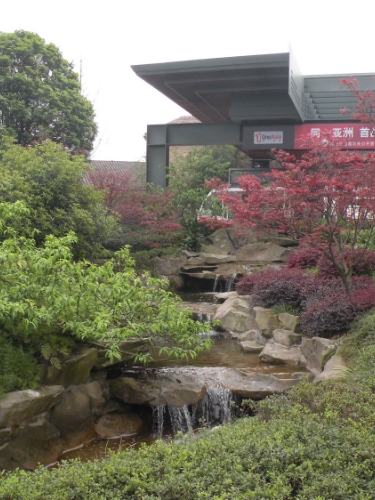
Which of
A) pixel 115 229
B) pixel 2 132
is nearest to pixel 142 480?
pixel 115 229

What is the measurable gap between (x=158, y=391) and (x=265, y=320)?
11.7 feet

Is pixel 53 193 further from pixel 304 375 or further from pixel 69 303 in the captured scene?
pixel 304 375

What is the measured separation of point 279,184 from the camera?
384 inches

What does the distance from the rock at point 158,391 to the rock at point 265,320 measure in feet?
9.41

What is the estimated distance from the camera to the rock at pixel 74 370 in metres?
6.36

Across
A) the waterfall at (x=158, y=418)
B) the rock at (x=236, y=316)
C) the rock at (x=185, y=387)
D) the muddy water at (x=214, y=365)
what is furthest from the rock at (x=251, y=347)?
the waterfall at (x=158, y=418)

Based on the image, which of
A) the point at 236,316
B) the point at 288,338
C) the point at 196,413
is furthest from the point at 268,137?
the point at 196,413

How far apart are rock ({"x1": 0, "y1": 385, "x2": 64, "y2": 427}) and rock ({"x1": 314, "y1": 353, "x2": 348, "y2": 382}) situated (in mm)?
3048

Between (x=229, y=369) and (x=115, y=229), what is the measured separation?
26.1 ft

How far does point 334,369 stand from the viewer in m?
6.90

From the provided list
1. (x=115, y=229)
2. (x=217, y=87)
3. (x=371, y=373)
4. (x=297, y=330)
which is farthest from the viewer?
(x=217, y=87)

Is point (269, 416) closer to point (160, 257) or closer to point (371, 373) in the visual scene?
point (371, 373)

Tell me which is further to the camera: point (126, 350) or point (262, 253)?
point (262, 253)

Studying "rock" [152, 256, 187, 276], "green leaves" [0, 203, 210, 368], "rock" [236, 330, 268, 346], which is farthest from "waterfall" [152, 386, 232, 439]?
"rock" [152, 256, 187, 276]
